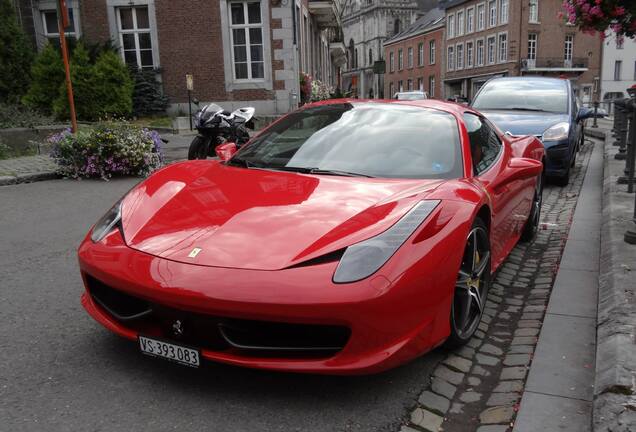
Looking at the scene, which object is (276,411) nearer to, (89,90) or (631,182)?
(631,182)

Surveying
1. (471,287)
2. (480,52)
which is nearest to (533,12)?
(480,52)

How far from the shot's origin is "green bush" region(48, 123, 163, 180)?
8445 mm

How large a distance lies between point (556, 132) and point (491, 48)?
5361 cm

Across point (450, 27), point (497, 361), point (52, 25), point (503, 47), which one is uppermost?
point (450, 27)

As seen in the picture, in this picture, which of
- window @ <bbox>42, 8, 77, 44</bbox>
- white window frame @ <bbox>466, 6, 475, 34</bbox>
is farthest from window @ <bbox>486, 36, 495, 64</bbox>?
window @ <bbox>42, 8, 77, 44</bbox>

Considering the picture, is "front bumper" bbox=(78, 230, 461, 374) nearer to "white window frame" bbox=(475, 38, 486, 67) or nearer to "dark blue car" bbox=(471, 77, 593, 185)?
"dark blue car" bbox=(471, 77, 593, 185)

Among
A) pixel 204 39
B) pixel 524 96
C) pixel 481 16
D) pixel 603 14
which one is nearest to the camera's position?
pixel 603 14

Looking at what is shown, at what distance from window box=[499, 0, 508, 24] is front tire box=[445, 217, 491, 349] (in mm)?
56729

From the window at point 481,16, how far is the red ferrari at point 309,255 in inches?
2355

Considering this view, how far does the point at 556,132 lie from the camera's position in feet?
26.7

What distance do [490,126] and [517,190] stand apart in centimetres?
57

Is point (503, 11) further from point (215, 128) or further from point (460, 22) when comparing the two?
point (215, 128)

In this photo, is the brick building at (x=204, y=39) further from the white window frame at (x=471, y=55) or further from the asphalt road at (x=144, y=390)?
the white window frame at (x=471, y=55)

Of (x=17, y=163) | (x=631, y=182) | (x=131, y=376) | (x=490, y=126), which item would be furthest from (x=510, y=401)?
(x=17, y=163)
